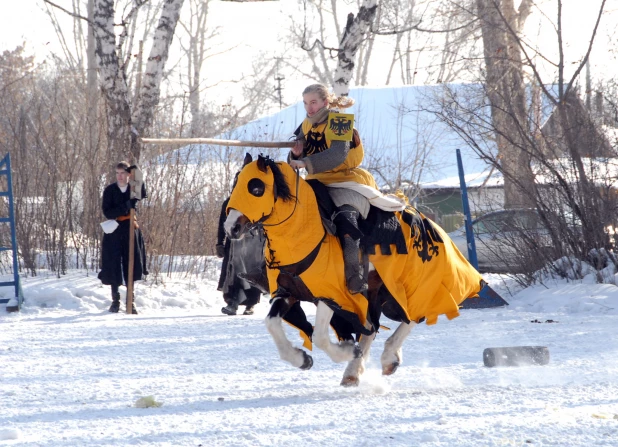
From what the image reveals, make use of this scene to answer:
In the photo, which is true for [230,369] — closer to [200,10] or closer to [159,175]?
[159,175]

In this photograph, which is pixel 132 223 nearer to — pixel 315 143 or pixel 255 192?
pixel 315 143

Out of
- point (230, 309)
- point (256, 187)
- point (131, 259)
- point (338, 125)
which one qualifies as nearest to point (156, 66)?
point (131, 259)

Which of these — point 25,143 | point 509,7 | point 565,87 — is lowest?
point 25,143

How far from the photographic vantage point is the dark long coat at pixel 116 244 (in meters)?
10.8

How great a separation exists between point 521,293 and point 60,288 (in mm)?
6314

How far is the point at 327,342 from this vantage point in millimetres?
5430

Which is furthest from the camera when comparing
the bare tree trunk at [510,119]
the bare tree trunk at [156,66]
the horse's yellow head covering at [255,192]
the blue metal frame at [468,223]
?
the bare tree trunk at [156,66]

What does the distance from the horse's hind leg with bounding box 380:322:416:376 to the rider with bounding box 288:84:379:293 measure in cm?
60

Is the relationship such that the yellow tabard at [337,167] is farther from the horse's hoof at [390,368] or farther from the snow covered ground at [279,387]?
the snow covered ground at [279,387]

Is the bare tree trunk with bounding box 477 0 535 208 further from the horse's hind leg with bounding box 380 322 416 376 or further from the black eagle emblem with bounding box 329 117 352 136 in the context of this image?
the black eagle emblem with bounding box 329 117 352 136

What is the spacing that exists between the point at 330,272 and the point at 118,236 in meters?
6.20

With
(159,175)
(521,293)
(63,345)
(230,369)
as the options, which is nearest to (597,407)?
(230,369)

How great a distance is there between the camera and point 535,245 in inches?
485

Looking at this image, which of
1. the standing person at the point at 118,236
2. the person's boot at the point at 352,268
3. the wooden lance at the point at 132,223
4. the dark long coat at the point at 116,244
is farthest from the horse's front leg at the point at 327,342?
the dark long coat at the point at 116,244
